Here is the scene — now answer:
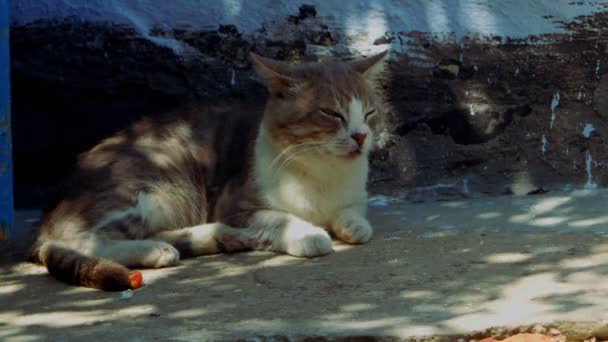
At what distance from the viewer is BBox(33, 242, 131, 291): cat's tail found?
4238 millimetres

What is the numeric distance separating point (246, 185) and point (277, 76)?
62 cm

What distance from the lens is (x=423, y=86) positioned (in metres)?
6.17

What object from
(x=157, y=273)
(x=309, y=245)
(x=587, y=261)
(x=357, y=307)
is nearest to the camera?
(x=357, y=307)

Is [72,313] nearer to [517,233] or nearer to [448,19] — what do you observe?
[517,233]

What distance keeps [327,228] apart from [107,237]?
122 centimetres

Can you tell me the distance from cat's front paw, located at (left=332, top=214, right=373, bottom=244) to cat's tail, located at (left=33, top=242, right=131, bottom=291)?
125 cm

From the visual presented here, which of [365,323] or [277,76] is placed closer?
[365,323]

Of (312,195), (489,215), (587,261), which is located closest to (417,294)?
(587,261)

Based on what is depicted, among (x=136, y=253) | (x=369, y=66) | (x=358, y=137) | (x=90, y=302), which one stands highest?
(x=369, y=66)

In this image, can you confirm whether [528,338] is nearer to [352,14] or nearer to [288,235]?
[288,235]

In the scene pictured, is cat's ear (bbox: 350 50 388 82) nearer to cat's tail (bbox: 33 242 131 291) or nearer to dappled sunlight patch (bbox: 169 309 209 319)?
cat's tail (bbox: 33 242 131 291)

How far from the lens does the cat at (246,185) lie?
4828 mm

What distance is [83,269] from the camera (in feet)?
14.2

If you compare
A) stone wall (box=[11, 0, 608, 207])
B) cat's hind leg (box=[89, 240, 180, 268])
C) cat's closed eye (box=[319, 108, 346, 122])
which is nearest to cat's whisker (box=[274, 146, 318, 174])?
cat's closed eye (box=[319, 108, 346, 122])
